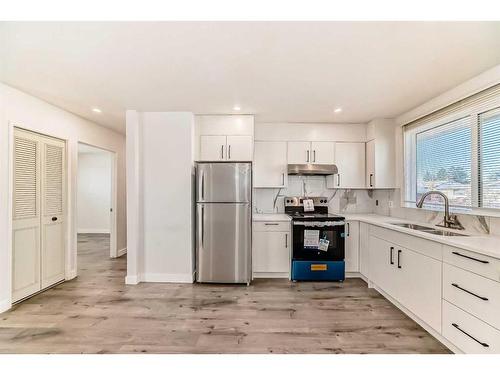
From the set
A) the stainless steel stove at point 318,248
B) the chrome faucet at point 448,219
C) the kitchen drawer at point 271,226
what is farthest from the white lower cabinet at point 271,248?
the chrome faucet at point 448,219

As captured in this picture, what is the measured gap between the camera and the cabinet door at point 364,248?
11.4 feet

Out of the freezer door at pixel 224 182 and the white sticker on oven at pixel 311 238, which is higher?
the freezer door at pixel 224 182

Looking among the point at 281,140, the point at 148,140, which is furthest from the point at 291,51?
the point at 148,140

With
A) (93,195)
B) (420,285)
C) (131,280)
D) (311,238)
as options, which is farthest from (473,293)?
(93,195)

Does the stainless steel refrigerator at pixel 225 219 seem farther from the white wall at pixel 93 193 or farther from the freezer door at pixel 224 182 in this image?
the white wall at pixel 93 193

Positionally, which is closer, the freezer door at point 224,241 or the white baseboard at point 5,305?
the white baseboard at point 5,305

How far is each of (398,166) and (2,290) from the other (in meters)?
5.00

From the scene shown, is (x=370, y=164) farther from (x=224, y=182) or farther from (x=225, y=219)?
(x=225, y=219)

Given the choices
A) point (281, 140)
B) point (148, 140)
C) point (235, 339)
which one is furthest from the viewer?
point (281, 140)

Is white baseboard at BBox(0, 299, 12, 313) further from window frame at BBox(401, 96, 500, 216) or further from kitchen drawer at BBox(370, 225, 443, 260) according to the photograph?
window frame at BBox(401, 96, 500, 216)

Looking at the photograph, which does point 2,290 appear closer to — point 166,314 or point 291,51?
point 166,314

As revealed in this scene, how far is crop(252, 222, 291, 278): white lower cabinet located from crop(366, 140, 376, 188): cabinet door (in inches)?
57.1

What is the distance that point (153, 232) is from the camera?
11.8ft

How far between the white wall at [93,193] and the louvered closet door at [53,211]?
173 inches
